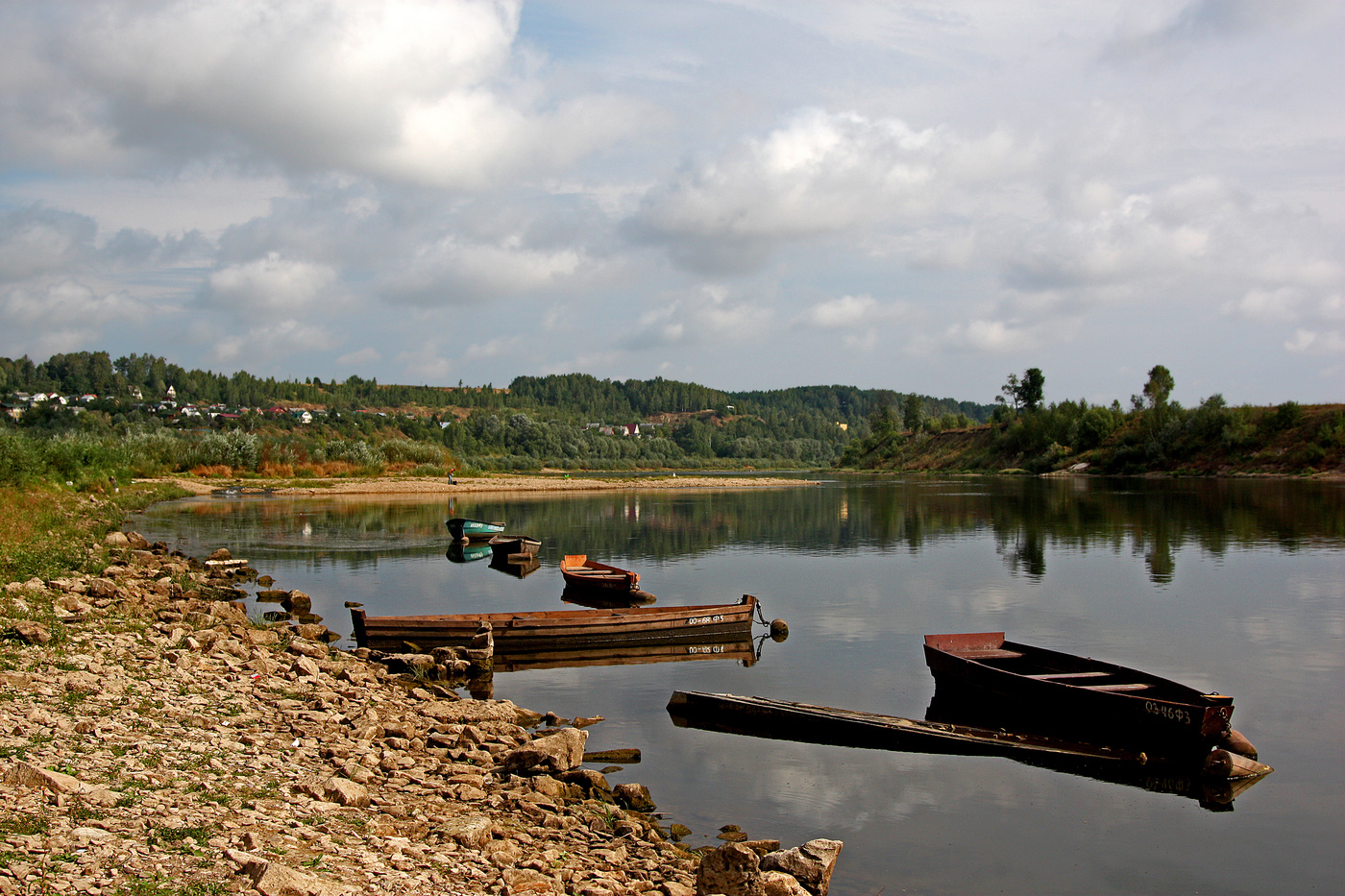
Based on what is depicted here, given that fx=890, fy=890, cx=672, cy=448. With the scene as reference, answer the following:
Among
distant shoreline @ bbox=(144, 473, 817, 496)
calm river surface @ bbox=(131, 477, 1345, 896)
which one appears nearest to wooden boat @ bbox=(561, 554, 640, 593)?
calm river surface @ bbox=(131, 477, 1345, 896)

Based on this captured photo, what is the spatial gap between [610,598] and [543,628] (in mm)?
8468

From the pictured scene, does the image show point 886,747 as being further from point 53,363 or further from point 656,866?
point 53,363

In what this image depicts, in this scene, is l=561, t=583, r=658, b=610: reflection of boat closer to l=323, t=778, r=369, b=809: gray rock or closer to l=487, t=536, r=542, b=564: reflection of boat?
l=487, t=536, r=542, b=564: reflection of boat

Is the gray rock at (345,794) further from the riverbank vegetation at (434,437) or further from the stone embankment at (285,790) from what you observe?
the riverbank vegetation at (434,437)

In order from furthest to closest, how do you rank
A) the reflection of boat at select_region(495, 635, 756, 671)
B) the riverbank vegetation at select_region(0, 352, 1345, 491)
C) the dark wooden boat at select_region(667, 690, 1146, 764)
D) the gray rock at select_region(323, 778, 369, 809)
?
the riverbank vegetation at select_region(0, 352, 1345, 491) < the reflection of boat at select_region(495, 635, 756, 671) < the dark wooden boat at select_region(667, 690, 1146, 764) < the gray rock at select_region(323, 778, 369, 809)

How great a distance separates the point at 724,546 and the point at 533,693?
95.1 feet

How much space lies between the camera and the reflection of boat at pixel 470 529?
46.3 metres

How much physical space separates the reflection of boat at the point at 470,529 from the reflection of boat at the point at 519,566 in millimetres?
5697

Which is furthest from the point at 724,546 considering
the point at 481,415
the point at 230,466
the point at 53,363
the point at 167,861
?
the point at 53,363

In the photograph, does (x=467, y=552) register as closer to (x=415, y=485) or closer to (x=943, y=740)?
(x=943, y=740)

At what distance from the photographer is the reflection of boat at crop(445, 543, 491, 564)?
41.5 meters

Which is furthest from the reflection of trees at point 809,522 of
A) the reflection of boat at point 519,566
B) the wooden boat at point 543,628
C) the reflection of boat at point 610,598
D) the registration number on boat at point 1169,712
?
the registration number on boat at point 1169,712

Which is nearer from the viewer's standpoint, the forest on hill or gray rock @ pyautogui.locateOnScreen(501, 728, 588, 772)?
gray rock @ pyautogui.locateOnScreen(501, 728, 588, 772)

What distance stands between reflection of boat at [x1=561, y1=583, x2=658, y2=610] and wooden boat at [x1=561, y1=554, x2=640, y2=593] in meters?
0.11
